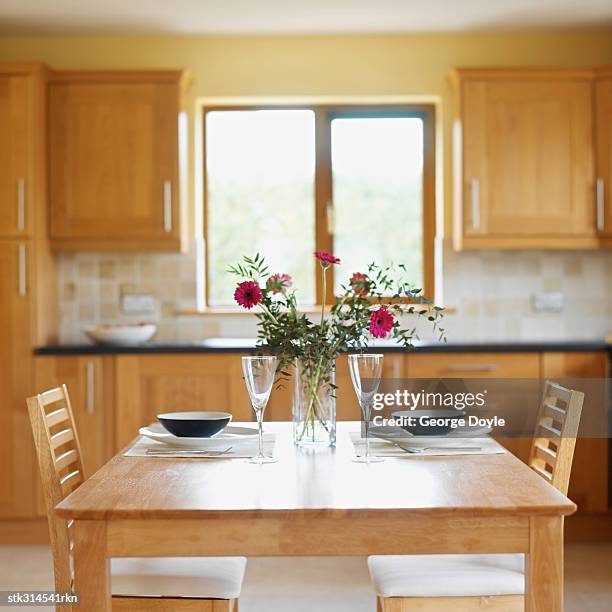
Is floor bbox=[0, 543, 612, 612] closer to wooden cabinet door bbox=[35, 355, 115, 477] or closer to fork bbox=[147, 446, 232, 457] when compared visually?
wooden cabinet door bbox=[35, 355, 115, 477]

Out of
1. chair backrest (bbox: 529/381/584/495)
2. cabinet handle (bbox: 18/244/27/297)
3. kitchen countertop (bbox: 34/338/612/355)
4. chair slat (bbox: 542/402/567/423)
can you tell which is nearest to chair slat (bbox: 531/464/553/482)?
chair backrest (bbox: 529/381/584/495)

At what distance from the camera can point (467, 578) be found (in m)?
2.00

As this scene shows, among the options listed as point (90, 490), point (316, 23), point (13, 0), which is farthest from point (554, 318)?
point (90, 490)

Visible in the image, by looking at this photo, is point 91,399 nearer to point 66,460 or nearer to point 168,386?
point 168,386

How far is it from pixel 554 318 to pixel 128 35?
2604mm

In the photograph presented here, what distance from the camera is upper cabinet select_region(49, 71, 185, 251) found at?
4211mm

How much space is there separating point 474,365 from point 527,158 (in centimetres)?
105

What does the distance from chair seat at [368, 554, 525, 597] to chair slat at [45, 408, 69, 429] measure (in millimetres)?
891

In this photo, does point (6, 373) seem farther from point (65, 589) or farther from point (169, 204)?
point (65, 589)

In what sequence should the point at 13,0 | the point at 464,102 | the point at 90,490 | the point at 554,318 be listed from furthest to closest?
1. the point at 554,318
2. the point at 464,102
3. the point at 13,0
4. the point at 90,490

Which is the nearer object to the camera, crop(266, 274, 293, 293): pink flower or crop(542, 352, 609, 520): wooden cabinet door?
crop(266, 274, 293, 293): pink flower

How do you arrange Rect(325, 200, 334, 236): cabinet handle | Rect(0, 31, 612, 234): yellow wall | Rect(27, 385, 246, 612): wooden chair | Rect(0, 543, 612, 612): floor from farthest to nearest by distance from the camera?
Rect(325, 200, 334, 236): cabinet handle, Rect(0, 31, 612, 234): yellow wall, Rect(0, 543, 612, 612): floor, Rect(27, 385, 246, 612): wooden chair

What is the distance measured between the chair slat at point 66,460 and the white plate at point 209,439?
21cm

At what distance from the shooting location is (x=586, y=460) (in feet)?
13.0
